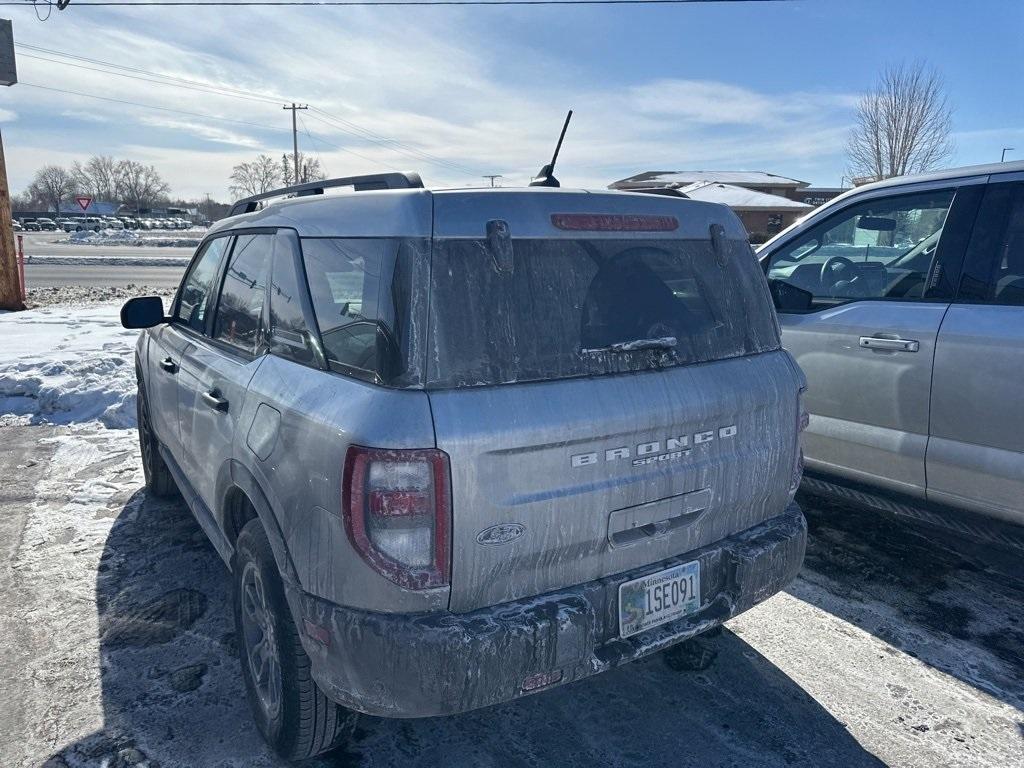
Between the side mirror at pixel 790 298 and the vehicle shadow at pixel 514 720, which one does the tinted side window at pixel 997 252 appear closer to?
the side mirror at pixel 790 298

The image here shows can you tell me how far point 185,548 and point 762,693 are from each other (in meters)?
3.23

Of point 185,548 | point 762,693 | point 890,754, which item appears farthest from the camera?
point 185,548

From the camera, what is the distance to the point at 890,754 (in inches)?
106

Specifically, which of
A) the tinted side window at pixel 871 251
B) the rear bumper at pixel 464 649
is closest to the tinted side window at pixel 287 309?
the rear bumper at pixel 464 649

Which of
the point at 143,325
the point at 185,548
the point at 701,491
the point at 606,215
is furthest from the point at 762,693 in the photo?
the point at 143,325

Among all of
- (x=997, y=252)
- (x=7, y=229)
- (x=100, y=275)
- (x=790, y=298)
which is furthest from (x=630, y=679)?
(x=100, y=275)

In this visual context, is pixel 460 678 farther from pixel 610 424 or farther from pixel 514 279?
pixel 514 279

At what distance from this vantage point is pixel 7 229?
12070mm

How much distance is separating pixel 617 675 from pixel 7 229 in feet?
42.6

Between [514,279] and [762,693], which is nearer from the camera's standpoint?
[514,279]

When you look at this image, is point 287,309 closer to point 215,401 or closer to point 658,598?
point 215,401

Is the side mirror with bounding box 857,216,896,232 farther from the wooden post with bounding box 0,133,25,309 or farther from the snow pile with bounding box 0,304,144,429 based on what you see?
the wooden post with bounding box 0,133,25,309

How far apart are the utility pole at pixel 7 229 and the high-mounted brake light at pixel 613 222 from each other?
1274 cm

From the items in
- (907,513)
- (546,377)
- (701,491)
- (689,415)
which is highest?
(546,377)
